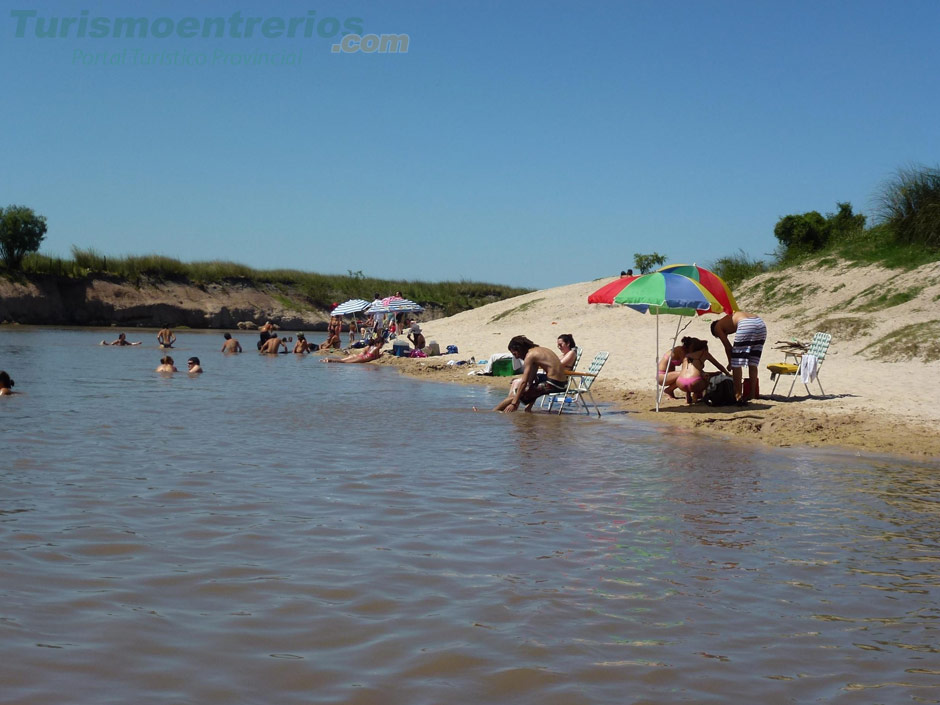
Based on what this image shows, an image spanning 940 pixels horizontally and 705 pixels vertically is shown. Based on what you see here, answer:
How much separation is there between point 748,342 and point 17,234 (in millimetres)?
46690

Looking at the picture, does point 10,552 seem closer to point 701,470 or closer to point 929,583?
point 929,583

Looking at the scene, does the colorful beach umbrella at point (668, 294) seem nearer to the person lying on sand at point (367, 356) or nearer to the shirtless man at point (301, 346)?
the person lying on sand at point (367, 356)

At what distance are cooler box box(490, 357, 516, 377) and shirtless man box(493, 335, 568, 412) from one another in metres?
6.10

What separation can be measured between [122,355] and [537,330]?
12.4 m

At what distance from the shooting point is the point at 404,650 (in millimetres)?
3783

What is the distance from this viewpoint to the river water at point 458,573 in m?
3.52

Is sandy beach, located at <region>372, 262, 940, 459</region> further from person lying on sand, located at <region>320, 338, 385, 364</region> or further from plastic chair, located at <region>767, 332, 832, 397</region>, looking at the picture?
person lying on sand, located at <region>320, 338, 385, 364</region>

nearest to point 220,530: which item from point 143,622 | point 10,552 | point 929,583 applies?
point 10,552

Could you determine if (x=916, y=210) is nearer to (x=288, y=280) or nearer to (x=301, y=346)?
(x=301, y=346)

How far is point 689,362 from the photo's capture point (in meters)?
13.5

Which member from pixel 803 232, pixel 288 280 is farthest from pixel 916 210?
pixel 288 280

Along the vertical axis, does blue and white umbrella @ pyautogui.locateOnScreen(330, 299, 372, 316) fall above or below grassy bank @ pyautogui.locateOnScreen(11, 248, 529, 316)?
below

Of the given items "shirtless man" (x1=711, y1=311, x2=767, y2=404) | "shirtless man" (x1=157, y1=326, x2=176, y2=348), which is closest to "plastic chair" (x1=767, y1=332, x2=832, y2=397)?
"shirtless man" (x1=711, y1=311, x2=767, y2=404)

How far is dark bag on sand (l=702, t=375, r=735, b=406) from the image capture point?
42.2ft
